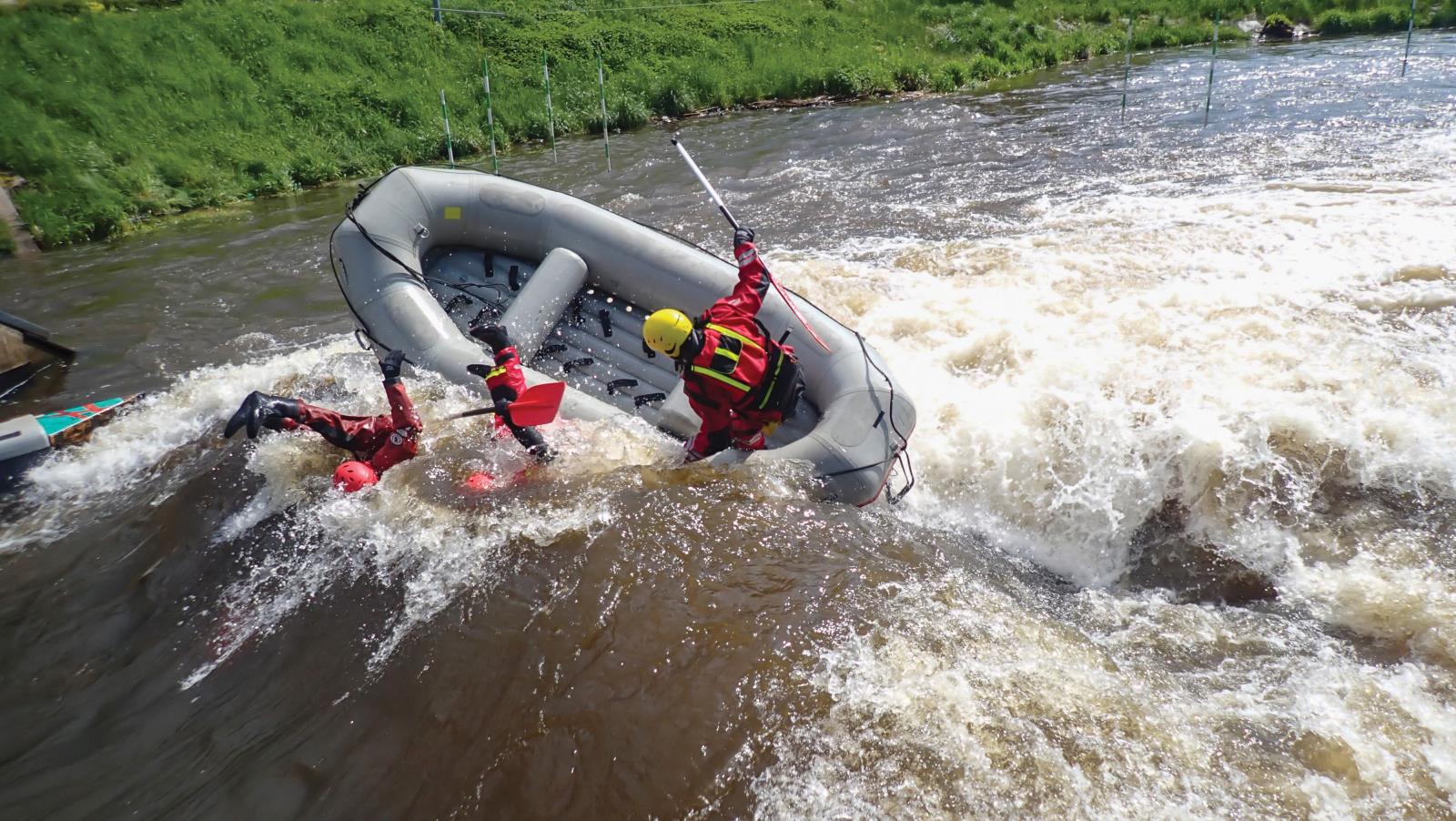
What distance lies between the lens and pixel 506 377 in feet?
15.1

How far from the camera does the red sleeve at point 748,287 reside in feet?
15.2

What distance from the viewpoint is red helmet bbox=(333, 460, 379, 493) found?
436 cm

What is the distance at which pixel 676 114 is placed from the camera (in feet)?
50.7

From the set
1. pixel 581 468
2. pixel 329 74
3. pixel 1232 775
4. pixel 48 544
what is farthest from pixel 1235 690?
pixel 329 74

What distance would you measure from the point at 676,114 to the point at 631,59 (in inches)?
72.7

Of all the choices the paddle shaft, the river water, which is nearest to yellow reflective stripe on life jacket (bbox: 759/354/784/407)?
the river water

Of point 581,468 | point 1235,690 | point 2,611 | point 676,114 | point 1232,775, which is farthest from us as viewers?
point 676,114

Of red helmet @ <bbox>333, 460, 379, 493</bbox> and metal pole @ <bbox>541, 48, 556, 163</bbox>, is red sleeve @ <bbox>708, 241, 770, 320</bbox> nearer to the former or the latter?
red helmet @ <bbox>333, 460, 379, 493</bbox>

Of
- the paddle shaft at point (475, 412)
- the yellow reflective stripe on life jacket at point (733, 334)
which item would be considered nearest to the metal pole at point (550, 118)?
the paddle shaft at point (475, 412)

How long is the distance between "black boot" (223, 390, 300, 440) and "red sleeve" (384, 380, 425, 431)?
50 centimetres

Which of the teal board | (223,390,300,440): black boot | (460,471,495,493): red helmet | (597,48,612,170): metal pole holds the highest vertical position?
(597,48,612,170): metal pole

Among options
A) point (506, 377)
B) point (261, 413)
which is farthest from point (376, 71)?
point (506, 377)

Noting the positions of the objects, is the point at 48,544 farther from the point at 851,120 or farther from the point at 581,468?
the point at 851,120

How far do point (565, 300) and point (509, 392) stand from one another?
1.31 metres
